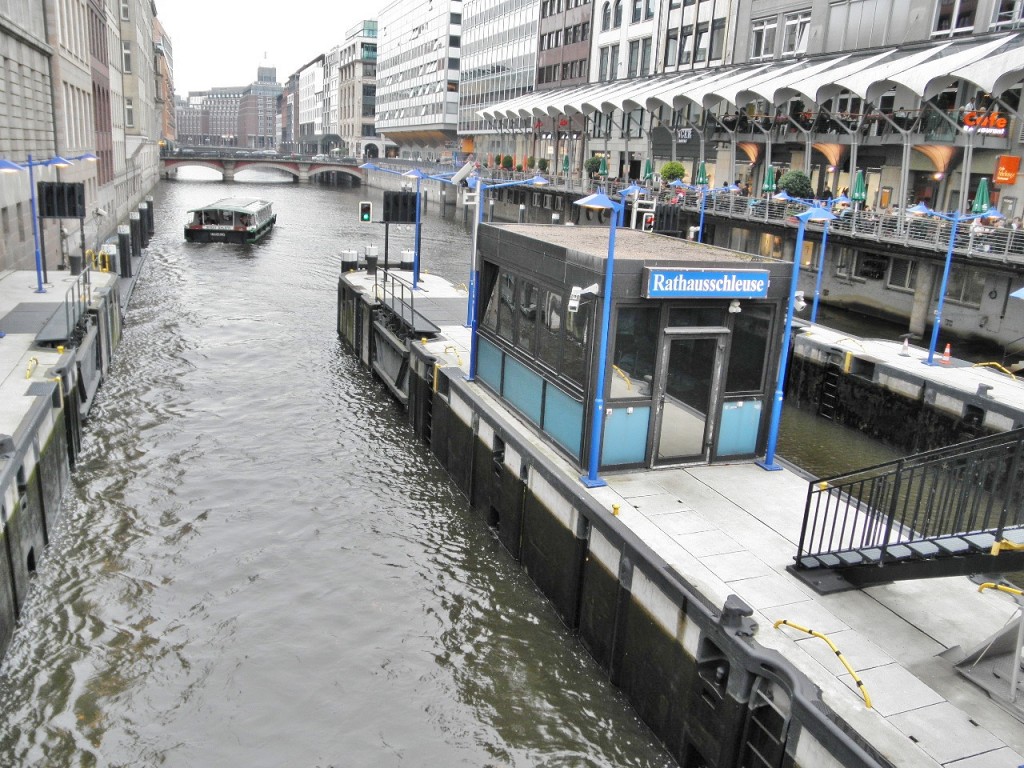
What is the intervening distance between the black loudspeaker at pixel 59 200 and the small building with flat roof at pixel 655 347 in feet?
52.4

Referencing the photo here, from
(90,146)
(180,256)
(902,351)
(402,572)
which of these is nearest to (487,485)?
(402,572)

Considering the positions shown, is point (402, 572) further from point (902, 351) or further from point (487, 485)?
point (902, 351)

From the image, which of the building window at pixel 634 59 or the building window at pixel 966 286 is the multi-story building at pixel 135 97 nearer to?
the building window at pixel 634 59

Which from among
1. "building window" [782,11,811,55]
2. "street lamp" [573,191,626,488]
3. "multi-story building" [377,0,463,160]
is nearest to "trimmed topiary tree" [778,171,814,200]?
"building window" [782,11,811,55]

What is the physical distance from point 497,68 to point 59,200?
7819cm

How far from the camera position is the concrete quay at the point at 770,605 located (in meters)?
7.15

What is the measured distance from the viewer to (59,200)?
23.9 metres

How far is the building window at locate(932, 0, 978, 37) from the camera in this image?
3747 centimetres

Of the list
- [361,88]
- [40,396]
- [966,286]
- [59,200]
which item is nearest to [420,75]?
[361,88]

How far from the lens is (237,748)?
947cm

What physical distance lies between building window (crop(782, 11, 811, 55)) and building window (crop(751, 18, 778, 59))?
1007 millimetres

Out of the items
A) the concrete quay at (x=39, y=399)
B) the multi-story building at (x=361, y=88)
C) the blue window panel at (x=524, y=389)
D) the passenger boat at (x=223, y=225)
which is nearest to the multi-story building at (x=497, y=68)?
the passenger boat at (x=223, y=225)

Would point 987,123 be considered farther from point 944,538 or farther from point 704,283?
point 944,538

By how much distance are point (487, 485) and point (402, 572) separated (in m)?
2.01
